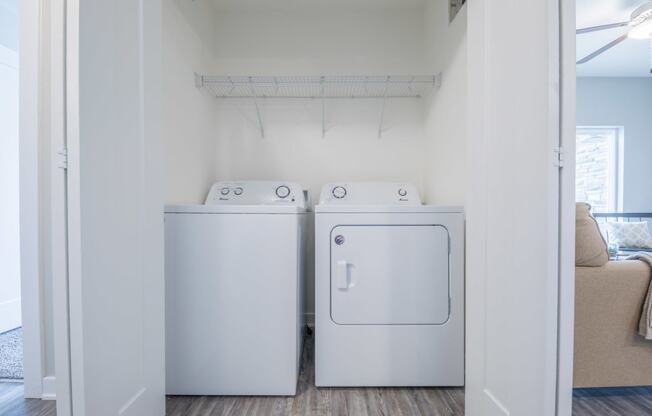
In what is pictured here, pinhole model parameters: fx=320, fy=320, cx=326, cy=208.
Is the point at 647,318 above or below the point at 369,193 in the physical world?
below

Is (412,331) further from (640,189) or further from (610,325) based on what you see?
(640,189)

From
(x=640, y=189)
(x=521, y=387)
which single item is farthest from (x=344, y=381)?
(x=640, y=189)

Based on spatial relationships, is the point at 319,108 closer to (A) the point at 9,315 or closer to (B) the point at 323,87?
(B) the point at 323,87

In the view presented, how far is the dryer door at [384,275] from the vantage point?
5.08 feet

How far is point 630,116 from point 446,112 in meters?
3.98

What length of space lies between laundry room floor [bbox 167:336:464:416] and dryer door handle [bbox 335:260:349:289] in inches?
20.2

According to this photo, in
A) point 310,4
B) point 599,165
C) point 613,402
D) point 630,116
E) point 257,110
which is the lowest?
point 613,402

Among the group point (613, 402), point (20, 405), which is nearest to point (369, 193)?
point (613, 402)

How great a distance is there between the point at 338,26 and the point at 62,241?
2.21 metres

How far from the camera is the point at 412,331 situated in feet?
5.09

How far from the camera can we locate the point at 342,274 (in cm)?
154

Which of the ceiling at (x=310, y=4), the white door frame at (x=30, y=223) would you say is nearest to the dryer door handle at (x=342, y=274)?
the white door frame at (x=30, y=223)

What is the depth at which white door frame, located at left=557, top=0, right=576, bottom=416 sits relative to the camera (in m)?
0.86

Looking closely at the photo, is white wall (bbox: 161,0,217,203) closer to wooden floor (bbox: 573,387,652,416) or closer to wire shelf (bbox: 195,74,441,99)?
wire shelf (bbox: 195,74,441,99)
